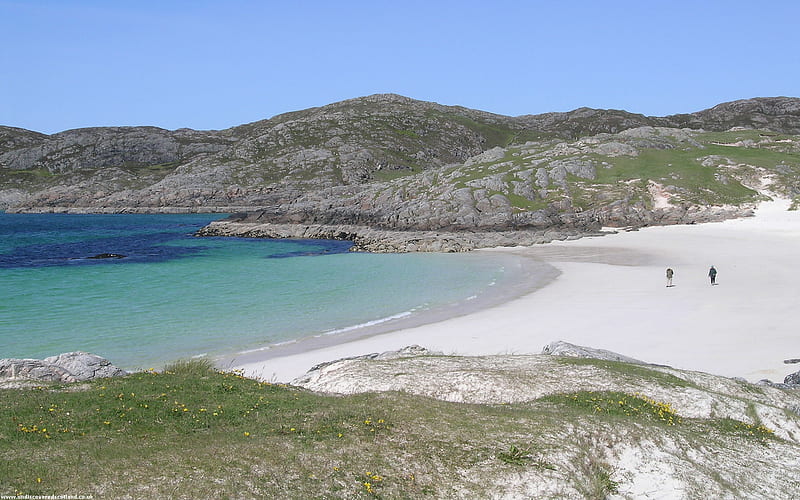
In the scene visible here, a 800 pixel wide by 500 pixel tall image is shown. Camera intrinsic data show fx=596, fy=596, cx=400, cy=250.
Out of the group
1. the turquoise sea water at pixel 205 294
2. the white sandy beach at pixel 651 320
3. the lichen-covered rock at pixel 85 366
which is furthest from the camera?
the turquoise sea water at pixel 205 294

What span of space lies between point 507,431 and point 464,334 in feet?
59.8

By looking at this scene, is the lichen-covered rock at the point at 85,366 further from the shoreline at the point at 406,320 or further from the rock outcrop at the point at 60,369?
the shoreline at the point at 406,320

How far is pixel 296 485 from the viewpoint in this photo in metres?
10.2

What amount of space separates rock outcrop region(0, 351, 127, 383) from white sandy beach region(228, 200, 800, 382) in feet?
17.3

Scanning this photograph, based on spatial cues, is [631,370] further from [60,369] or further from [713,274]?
[713,274]

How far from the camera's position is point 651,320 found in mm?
32281

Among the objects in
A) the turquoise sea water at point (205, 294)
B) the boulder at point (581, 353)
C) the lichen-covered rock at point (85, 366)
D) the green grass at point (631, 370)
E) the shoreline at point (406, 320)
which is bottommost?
the shoreline at point (406, 320)

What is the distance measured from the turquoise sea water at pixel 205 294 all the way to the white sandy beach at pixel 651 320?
4.87 metres

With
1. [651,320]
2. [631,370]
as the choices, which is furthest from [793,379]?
[651,320]

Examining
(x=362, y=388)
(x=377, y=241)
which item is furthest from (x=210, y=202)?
(x=362, y=388)

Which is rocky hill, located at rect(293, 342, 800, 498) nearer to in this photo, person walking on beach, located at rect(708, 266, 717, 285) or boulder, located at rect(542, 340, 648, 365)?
boulder, located at rect(542, 340, 648, 365)

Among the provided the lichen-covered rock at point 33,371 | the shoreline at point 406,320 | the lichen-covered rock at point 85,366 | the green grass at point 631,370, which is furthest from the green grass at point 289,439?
the shoreline at point 406,320

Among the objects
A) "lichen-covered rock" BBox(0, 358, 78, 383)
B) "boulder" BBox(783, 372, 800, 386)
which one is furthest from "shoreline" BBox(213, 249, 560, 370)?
"boulder" BBox(783, 372, 800, 386)

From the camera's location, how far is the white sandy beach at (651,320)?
2570 centimetres
